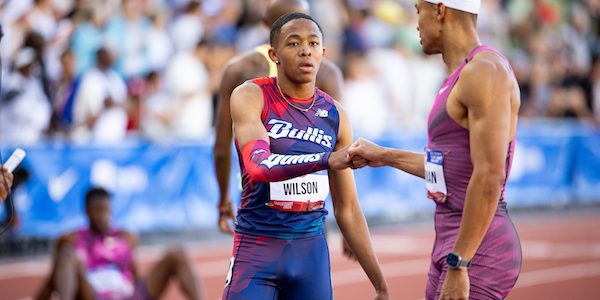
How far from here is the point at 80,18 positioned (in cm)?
1343

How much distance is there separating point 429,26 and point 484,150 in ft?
2.44

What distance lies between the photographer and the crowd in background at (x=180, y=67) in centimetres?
1234

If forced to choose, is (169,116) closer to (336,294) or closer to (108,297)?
(336,294)

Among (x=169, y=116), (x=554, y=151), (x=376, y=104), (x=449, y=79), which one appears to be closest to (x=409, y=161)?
(x=449, y=79)

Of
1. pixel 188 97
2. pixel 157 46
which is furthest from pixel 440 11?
pixel 157 46

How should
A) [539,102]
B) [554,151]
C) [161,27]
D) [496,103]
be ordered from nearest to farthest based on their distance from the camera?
[496,103]
[161,27]
[554,151]
[539,102]

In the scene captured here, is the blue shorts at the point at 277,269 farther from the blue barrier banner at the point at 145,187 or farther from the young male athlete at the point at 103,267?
the blue barrier banner at the point at 145,187

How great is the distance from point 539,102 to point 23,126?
11388mm

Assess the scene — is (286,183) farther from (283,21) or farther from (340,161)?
(283,21)

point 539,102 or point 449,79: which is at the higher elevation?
point 449,79

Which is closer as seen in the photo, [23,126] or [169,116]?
[23,126]

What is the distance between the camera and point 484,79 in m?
4.51

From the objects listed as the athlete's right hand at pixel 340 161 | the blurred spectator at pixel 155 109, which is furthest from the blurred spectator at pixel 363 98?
the athlete's right hand at pixel 340 161

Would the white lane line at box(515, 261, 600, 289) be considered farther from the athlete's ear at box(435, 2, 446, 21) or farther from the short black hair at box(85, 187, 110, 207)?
the athlete's ear at box(435, 2, 446, 21)
